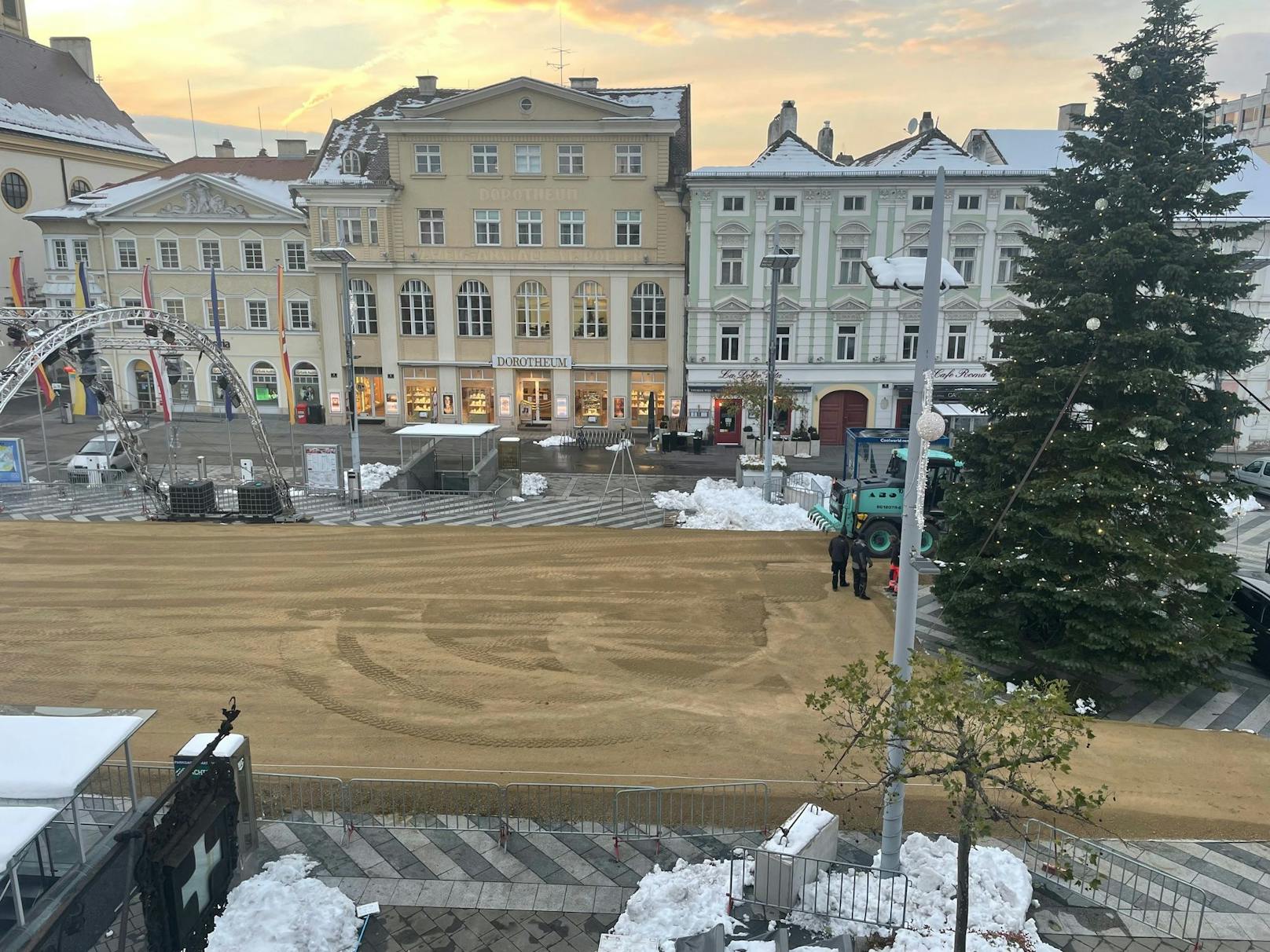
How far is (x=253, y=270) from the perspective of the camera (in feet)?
143

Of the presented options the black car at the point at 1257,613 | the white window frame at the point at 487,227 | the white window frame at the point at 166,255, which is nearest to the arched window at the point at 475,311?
the white window frame at the point at 487,227

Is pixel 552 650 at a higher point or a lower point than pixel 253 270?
lower

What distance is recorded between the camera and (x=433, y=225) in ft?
134

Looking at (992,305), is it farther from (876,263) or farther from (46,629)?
(46,629)

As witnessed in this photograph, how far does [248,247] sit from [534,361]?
16237mm

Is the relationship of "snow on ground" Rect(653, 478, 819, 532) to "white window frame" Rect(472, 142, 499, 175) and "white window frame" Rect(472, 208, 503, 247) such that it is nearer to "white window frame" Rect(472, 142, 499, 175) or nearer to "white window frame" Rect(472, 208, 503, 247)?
"white window frame" Rect(472, 208, 503, 247)

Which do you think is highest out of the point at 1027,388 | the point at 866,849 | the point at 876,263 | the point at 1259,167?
the point at 1259,167

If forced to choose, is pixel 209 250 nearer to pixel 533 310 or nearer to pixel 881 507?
pixel 533 310

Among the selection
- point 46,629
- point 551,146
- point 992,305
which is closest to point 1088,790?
point 46,629

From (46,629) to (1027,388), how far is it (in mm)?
19162

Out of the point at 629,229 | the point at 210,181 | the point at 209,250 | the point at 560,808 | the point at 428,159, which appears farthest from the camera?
the point at 209,250

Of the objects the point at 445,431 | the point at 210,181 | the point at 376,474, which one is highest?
the point at 210,181

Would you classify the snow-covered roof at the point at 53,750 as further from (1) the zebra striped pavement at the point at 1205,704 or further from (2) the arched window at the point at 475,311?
(2) the arched window at the point at 475,311

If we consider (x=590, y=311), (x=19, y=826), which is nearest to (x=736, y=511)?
(x=590, y=311)
